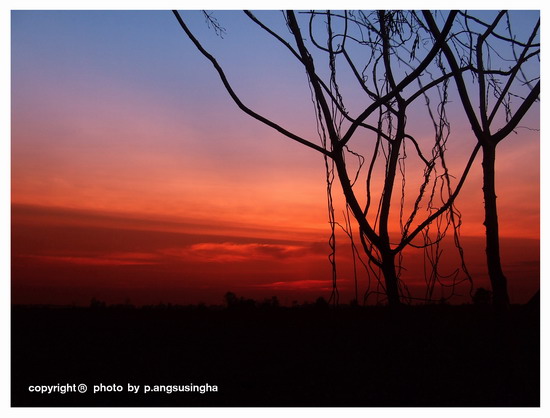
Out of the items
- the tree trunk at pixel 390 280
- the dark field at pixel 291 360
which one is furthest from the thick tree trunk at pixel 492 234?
the tree trunk at pixel 390 280

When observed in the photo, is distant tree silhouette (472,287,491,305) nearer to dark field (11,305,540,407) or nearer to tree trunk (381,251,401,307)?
dark field (11,305,540,407)

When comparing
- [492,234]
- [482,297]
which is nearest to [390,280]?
[492,234]

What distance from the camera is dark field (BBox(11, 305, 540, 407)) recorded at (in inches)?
92.6

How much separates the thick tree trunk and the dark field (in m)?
0.09

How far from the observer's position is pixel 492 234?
99.4 inches

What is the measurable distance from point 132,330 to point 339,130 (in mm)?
1276

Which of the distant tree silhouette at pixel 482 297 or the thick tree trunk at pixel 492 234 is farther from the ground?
the thick tree trunk at pixel 492 234

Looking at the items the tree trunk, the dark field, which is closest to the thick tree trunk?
the dark field

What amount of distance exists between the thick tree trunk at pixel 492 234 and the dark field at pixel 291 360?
0.29ft

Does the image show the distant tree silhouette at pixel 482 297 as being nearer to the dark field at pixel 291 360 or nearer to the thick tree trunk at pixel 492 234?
the dark field at pixel 291 360

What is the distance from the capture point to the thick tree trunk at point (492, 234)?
250 centimetres
